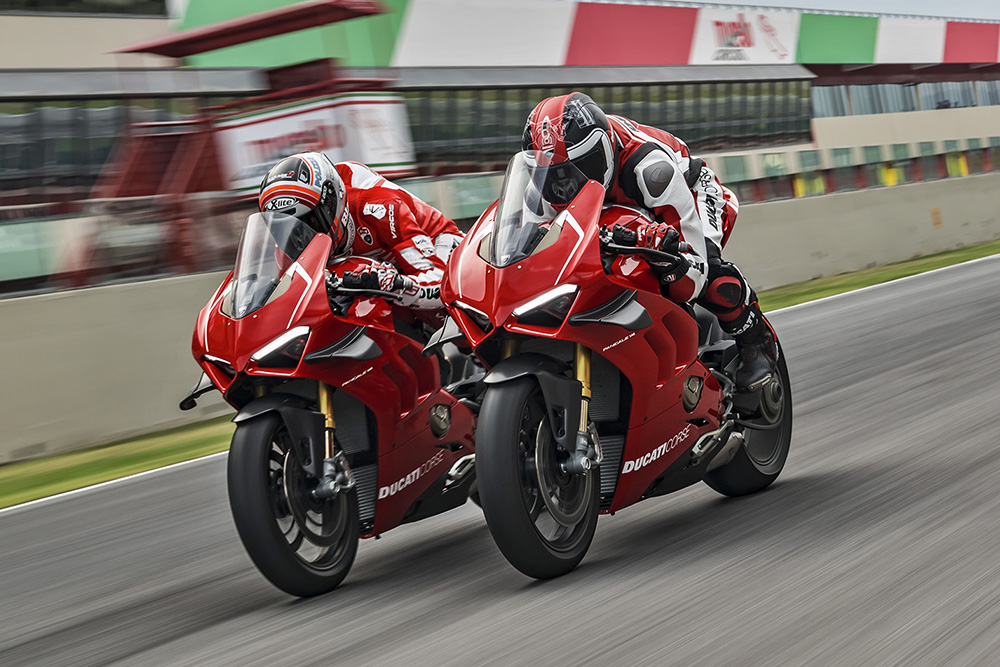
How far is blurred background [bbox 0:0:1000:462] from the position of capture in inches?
377

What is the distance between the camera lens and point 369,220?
531cm

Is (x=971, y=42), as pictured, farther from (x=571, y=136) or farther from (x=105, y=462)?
(x=571, y=136)

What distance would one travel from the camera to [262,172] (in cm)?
1420

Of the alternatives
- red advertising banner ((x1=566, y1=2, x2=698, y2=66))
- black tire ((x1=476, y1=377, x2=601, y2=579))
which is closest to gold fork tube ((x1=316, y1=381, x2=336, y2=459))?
black tire ((x1=476, y1=377, x2=601, y2=579))

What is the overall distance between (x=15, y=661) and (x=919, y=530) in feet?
10.5

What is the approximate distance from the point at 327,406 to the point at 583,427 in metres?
1.02

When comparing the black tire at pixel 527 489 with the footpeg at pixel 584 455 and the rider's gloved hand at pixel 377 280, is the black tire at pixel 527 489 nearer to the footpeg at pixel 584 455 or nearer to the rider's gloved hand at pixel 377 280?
the footpeg at pixel 584 455

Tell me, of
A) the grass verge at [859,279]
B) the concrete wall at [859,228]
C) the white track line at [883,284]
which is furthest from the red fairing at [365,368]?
the concrete wall at [859,228]

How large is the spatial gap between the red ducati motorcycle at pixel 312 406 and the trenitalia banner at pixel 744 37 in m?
22.9

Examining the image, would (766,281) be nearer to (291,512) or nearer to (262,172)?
(262,172)

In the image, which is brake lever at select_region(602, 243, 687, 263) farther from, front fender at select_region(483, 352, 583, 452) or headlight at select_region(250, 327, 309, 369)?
headlight at select_region(250, 327, 309, 369)

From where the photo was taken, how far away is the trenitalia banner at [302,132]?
1400 cm

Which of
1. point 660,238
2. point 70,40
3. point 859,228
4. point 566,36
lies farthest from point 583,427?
point 566,36

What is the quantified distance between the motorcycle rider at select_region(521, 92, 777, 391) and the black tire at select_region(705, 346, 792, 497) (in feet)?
0.91
